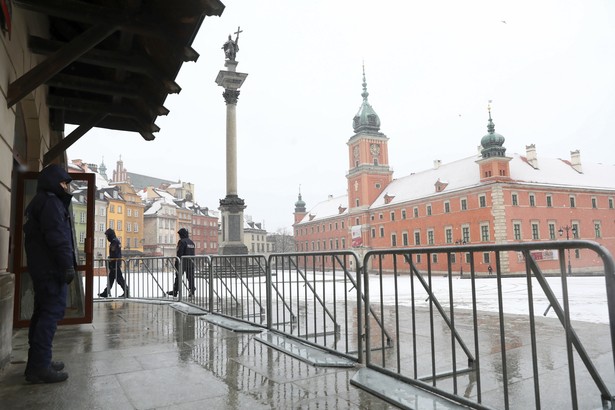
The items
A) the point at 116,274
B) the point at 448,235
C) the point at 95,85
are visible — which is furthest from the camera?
the point at 448,235

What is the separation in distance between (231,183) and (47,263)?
2264 cm

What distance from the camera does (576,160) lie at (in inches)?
2217

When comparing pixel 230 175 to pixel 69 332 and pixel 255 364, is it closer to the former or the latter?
pixel 69 332

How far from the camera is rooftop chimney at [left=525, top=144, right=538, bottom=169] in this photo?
53.8 meters

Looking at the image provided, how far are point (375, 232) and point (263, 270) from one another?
61528mm

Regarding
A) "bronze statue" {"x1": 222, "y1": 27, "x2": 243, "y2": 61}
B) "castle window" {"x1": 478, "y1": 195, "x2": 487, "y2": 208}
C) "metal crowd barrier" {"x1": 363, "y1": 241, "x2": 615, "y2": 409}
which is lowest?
"metal crowd barrier" {"x1": 363, "y1": 241, "x2": 615, "y2": 409}


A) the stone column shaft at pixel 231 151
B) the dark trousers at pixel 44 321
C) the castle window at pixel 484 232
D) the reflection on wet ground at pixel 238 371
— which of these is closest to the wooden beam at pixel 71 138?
the reflection on wet ground at pixel 238 371

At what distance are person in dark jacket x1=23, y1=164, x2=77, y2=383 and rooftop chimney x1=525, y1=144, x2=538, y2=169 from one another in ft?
193

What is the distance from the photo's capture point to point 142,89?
21.8 ft

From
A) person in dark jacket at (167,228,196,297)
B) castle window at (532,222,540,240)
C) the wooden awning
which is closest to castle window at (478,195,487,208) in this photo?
castle window at (532,222,540,240)

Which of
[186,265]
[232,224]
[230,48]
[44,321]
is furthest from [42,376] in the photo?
[230,48]

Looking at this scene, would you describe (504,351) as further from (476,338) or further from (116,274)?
(116,274)

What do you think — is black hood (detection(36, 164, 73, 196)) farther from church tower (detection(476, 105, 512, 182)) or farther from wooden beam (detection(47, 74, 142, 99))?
church tower (detection(476, 105, 512, 182))

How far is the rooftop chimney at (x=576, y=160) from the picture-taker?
183 ft
